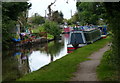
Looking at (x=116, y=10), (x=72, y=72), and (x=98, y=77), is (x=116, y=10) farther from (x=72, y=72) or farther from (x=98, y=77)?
(x=72, y=72)

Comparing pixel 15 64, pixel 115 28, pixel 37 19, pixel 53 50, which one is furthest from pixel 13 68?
pixel 37 19

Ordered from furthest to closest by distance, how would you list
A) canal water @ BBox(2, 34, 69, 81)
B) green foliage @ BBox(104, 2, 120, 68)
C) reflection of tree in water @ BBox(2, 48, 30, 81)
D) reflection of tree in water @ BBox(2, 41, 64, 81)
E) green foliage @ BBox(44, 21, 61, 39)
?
green foliage @ BBox(44, 21, 61, 39) → canal water @ BBox(2, 34, 69, 81) → reflection of tree in water @ BBox(2, 41, 64, 81) → reflection of tree in water @ BBox(2, 48, 30, 81) → green foliage @ BBox(104, 2, 120, 68)

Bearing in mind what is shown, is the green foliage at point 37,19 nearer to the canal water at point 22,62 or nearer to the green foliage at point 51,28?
the green foliage at point 51,28

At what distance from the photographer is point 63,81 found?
8766 mm

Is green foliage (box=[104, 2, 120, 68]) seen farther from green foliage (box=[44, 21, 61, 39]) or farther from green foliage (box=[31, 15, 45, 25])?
green foliage (box=[31, 15, 45, 25])

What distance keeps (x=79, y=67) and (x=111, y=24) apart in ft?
14.2

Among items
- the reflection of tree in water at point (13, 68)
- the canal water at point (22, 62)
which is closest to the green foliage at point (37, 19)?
the canal water at point (22, 62)

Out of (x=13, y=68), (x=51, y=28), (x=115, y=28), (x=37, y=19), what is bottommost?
(x=13, y=68)

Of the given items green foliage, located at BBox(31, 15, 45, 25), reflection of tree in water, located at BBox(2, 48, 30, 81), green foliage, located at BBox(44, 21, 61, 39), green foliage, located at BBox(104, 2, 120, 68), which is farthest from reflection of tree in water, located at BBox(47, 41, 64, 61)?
green foliage, located at BBox(31, 15, 45, 25)

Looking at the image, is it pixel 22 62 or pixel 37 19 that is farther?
pixel 37 19

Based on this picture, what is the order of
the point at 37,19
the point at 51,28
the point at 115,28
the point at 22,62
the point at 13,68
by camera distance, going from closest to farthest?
the point at 115,28, the point at 13,68, the point at 22,62, the point at 51,28, the point at 37,19

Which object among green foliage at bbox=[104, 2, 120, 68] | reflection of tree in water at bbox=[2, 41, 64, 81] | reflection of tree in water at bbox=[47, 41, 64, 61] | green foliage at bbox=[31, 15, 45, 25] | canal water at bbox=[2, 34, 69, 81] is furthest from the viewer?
green foliage at bbox=[31, 15, 45, 25]

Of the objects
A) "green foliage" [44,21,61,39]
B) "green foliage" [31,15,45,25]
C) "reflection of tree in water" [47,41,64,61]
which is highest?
"green foliage" [31,15,45,25]

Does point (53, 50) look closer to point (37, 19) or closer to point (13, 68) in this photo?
point (13, 68)
